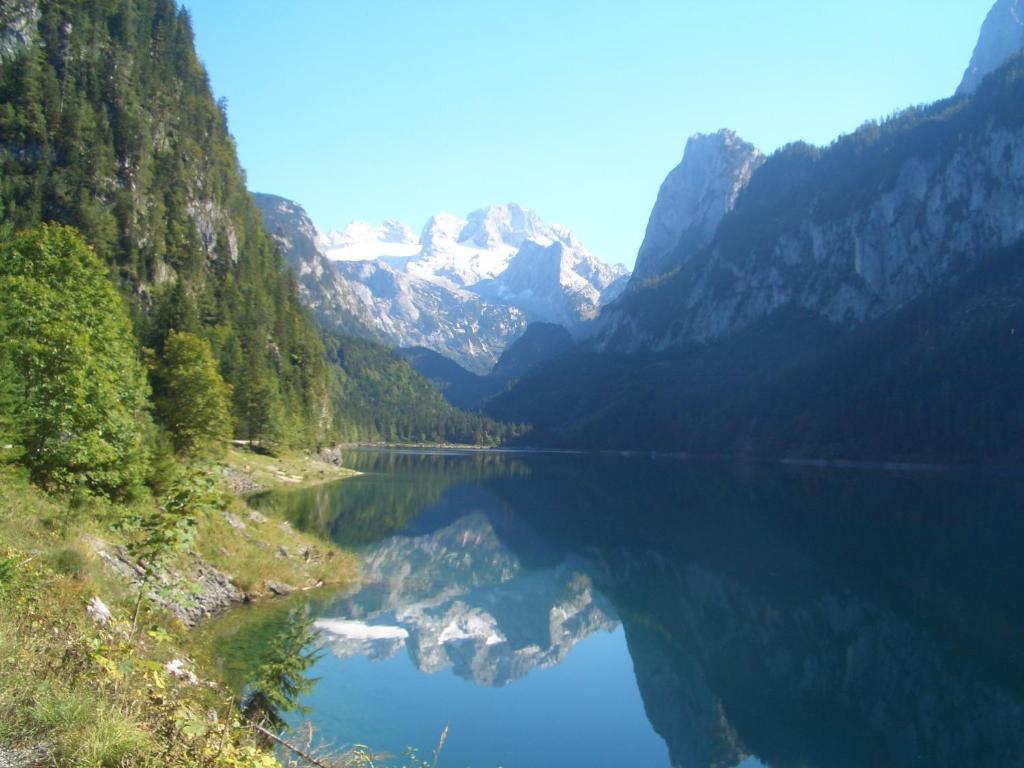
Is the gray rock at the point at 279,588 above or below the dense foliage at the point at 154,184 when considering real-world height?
below

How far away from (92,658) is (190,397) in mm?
48652

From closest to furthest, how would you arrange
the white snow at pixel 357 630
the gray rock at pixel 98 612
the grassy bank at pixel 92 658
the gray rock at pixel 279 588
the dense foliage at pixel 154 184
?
1. the grassy bank at pixel 92 658
2. the gray rock at pixel 98 612
3. the white snow at pixel 357 630
4. the gray rock at pixel 279 588
5. the dense foliage at pixel 154 184

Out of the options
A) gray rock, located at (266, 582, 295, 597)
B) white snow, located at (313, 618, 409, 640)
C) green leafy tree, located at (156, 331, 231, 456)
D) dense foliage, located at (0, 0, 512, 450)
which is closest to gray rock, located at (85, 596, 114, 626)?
white snow, located at (313, 618, 409, 640)

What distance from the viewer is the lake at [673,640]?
2281 cm

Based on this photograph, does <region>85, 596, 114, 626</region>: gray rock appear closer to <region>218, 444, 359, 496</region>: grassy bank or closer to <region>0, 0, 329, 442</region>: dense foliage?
<region>218, 444, 359, 496</region>: grassy bank

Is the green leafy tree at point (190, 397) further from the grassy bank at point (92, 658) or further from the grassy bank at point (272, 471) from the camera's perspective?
the grassy bank at point (92, 658)

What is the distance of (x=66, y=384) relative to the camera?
26.8 meters

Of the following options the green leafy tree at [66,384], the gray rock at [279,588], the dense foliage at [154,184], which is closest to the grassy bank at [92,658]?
the green leafy tree at [66,384]

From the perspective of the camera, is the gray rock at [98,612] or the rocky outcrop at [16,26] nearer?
the gray rock at [98,612]

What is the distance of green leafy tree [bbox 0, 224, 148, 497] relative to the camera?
25750mm

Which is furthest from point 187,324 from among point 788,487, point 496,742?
point 788,487

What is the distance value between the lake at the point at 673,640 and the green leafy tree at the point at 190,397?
28.6ft

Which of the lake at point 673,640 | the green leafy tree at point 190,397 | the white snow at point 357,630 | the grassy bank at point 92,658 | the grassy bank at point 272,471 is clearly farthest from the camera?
the grassy bank at point 272,471

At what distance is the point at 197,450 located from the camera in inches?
2030
